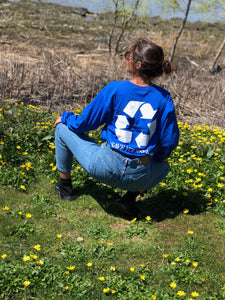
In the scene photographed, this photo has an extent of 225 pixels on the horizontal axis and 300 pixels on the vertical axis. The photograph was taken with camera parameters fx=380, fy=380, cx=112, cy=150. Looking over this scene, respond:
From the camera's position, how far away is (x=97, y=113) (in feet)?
10.0

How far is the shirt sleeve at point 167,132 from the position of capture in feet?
10.0

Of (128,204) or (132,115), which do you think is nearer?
(132,115)

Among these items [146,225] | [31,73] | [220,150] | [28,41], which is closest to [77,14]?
[28,41]

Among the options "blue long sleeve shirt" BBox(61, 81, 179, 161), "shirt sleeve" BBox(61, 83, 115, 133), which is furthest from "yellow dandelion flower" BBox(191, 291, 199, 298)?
"shirt sleeve" BBox(61, 83, 115, 133)

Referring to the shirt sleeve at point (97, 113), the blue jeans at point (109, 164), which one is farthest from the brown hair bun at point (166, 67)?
the blue jeans at point (109, 164)

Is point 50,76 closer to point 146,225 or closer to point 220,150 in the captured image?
point 220,150

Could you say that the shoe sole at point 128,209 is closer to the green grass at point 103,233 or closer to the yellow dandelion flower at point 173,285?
the green grass at point 103,233

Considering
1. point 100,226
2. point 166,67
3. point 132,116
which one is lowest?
point 100,226

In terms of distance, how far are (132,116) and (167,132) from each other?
0.36 m

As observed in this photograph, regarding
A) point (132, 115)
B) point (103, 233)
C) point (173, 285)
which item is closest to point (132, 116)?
point (132, 115)

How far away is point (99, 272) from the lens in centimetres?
274

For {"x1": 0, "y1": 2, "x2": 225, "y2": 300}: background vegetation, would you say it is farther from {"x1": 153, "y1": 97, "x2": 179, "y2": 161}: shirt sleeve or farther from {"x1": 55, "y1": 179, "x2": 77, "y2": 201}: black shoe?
{"x1": 153, "y1": 97, "x2": 179, "y2": 161}: shirt sleeve

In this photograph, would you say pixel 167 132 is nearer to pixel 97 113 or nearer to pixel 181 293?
pixel 97 113

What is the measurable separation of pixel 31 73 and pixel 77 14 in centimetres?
1575
